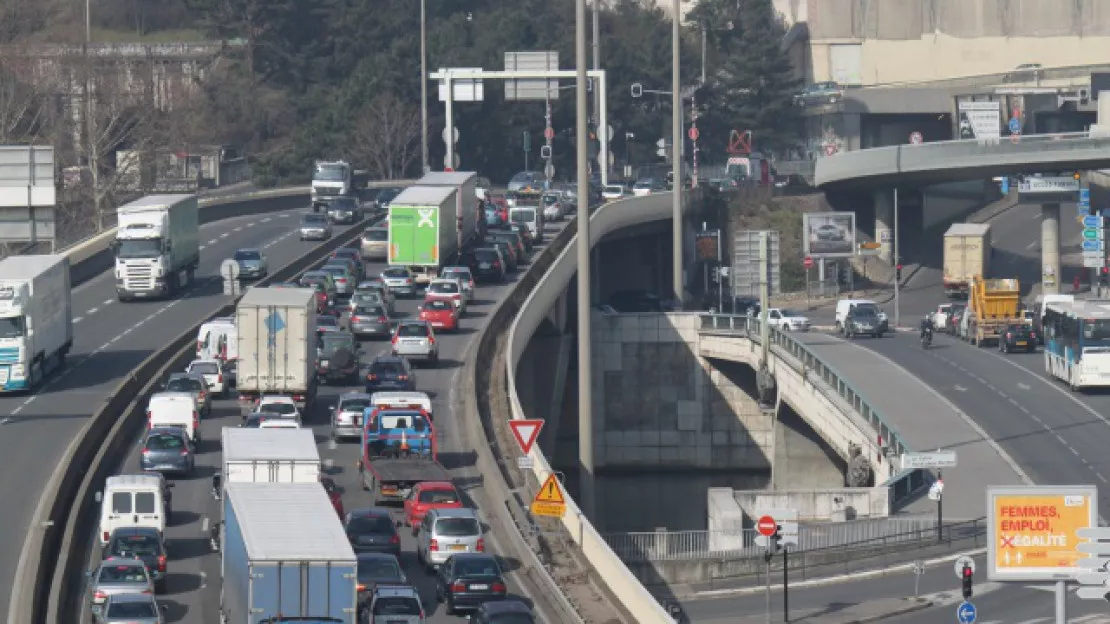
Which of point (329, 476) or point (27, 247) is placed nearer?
point (329, 476)

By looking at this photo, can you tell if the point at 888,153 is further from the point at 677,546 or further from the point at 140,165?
the point at 677,546

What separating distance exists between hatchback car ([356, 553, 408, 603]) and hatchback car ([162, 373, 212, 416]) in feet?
66.9

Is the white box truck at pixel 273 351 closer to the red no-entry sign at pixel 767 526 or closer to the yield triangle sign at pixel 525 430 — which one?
the red no-entry sign at pixel 767 526

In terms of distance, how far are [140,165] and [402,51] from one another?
36408 mm

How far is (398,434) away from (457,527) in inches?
388

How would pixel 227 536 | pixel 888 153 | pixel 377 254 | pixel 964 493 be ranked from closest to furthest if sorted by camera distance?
pixel 227 536 → pixel 964 493 → pixel 377 254 → pixel 888 153

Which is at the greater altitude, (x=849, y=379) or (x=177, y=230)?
(x=177, y=230)

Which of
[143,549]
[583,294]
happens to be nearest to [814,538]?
[583,294]

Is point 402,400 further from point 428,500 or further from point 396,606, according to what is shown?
point 396,606

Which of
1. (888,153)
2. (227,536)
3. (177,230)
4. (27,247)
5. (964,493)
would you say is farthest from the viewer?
(888,153)

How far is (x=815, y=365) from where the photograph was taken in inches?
3270

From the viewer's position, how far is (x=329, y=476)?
51.9 metres

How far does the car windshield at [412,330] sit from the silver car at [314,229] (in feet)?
119

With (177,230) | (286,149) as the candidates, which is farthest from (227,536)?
(286,149)
